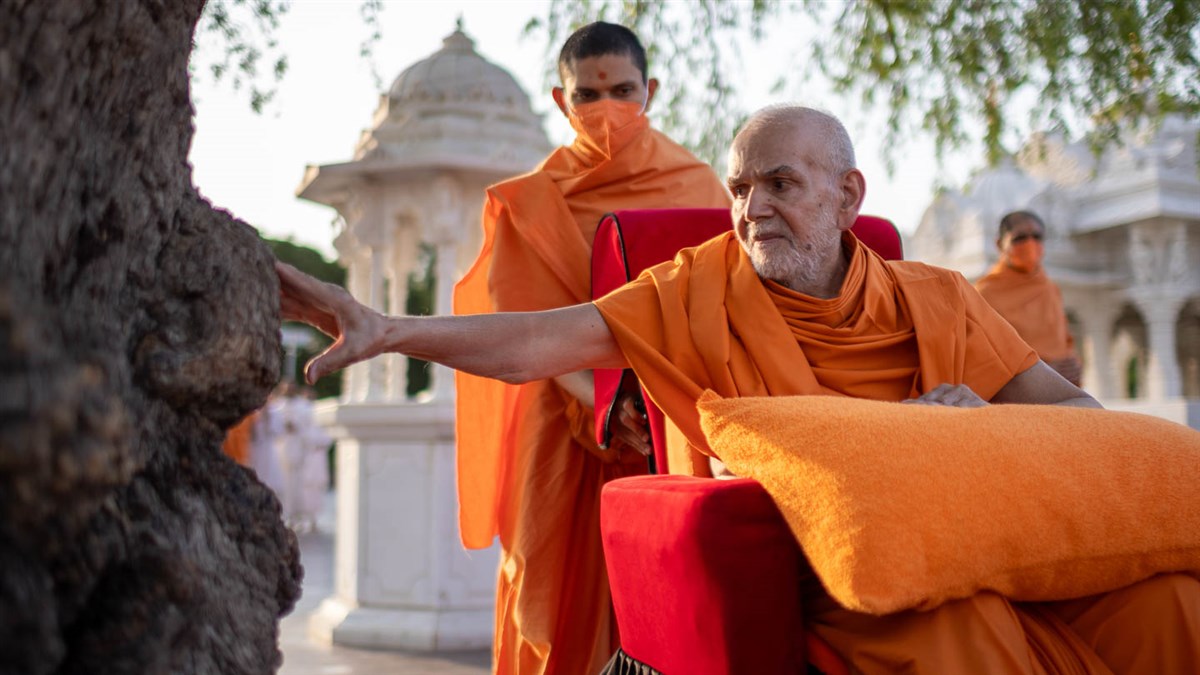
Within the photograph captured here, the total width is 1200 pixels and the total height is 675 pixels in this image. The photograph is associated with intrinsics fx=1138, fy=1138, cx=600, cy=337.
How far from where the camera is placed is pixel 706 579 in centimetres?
200

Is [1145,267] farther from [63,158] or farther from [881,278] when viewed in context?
[63,158]

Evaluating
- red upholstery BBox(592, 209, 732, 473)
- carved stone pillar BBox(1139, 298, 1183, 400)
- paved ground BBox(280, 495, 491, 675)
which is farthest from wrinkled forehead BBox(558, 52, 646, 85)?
carved stone pillar BBox(1139, 298, 1183, 400)

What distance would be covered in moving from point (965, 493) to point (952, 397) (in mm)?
593

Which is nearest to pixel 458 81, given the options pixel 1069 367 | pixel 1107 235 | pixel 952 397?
pixel 1069 367

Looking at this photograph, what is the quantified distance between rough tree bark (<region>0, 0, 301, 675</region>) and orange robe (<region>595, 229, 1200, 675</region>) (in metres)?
1.08

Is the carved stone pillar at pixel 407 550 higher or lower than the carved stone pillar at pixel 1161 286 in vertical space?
lower

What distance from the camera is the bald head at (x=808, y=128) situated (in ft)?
9.07

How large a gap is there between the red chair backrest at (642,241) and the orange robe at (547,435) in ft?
0.87

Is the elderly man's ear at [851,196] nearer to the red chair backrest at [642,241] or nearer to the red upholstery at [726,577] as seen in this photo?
the red chair backrest at [642,241]

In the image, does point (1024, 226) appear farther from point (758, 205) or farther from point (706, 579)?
point (706, 579)

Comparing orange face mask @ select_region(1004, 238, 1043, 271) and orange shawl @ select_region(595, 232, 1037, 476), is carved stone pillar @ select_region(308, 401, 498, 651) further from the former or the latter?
orange shawl @ select_region(595, 232, 1037, 476)

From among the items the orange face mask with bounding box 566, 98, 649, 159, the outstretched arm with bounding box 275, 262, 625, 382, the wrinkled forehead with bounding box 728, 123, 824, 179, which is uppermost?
the orange face mask with bounding box 566, 98, 649, 159

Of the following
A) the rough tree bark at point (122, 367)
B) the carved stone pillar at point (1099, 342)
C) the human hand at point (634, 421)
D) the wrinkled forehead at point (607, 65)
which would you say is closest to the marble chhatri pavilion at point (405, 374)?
the wrinkled forehead at point (607, 65)

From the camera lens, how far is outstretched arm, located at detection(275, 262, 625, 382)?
2.10 m
